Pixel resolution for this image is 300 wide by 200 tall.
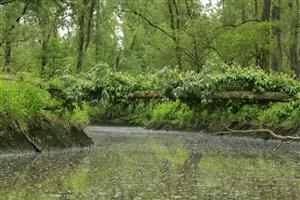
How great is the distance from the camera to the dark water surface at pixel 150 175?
12.1m

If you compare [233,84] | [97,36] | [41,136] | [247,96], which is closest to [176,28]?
[97,36]

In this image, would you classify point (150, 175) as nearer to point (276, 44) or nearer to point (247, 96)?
point (247, 96)

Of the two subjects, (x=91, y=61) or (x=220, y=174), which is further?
(x=91, y=61)

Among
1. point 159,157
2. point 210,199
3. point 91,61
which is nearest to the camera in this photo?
point 210,199

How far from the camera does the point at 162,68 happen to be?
30.8 metres

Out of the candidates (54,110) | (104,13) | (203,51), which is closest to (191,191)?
(54,110)

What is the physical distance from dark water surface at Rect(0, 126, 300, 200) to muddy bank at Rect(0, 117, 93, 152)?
39.3 inches

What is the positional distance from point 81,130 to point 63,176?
11706 mm

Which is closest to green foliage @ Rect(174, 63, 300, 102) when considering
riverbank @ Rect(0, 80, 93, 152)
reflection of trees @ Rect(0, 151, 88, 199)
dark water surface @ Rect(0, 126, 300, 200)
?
dark water surface @ Rect(0, 126, 300, 200)

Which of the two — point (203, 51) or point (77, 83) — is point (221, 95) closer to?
point (77, 83)

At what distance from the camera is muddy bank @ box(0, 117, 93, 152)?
69.5 ft

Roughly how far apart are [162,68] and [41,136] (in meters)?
10.2

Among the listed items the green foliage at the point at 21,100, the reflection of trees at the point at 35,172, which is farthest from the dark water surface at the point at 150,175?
the green foliage at the point at 21,100

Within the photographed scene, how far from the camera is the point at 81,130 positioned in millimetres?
26516
